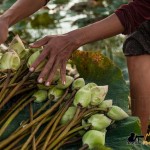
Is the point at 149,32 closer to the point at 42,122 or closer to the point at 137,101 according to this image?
the point at 137,101

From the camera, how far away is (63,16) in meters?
3.94

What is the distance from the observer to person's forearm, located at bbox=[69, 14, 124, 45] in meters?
1.51

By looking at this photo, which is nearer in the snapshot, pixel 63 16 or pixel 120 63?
pixel 120 63

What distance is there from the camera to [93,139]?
129 cm

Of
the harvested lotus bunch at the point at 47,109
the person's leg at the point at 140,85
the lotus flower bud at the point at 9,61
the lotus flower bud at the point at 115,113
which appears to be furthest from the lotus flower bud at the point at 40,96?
the person's leg at the point at 140,85

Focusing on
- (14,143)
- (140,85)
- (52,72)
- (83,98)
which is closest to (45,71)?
(52,72)

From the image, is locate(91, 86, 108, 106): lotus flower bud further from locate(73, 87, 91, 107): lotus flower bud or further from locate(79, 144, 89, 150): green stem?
locate(79, 144, 89, 150): green stem

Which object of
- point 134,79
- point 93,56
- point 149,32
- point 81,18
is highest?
point 93,56

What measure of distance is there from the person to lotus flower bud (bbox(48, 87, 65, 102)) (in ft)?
0.16

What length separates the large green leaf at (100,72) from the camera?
5.52 ft

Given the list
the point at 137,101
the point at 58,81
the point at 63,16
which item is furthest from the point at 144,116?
the point at 63,16

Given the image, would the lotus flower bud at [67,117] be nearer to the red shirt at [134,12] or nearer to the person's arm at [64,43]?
the person's arm at [64,43]

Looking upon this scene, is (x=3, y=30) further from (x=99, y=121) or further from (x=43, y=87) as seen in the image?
(x=99, y=121)

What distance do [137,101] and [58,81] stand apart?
60 centimetres
